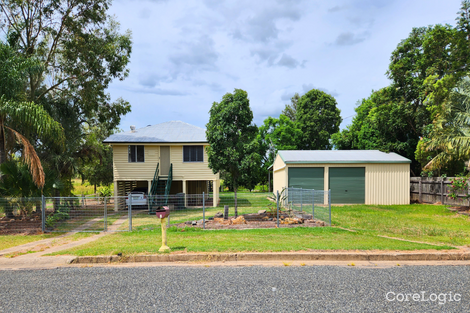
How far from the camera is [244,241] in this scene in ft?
27.0

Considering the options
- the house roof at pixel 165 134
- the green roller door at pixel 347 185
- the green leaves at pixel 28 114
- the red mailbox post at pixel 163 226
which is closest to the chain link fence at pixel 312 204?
the green roller door at pixel 347 185

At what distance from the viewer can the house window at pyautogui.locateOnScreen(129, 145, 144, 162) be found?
19.7 meters

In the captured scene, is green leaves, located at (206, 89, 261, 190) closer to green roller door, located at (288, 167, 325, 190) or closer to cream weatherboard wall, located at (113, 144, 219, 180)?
cream weatherboard wall, located at (113, 144, 219, 180)

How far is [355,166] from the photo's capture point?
19.3 meters

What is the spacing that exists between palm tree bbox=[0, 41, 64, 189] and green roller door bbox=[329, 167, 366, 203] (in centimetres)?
1580

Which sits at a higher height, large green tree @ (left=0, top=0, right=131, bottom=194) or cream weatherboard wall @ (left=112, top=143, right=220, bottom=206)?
large green tree @ (left=0, top=0, right=131, bottom=194)

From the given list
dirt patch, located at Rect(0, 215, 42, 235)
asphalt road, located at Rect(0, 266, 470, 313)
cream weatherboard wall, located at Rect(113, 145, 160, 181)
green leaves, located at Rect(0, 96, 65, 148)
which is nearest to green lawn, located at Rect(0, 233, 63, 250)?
dirt patch, located at Rect(0, 215, 42, 235)

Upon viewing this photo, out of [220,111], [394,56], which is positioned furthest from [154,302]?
[394,56]

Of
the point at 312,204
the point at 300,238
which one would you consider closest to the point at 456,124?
the point at 312,204

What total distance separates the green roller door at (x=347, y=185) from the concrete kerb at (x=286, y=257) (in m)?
12.5

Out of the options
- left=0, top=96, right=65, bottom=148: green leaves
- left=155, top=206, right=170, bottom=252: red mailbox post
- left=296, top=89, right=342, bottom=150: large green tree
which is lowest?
left=155, top=206, right=170, bottom=252: red mailbox post

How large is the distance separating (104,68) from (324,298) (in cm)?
1793

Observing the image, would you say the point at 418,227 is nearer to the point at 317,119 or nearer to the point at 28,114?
the point at 28,114

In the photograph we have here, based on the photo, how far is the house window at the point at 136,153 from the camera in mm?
19656
